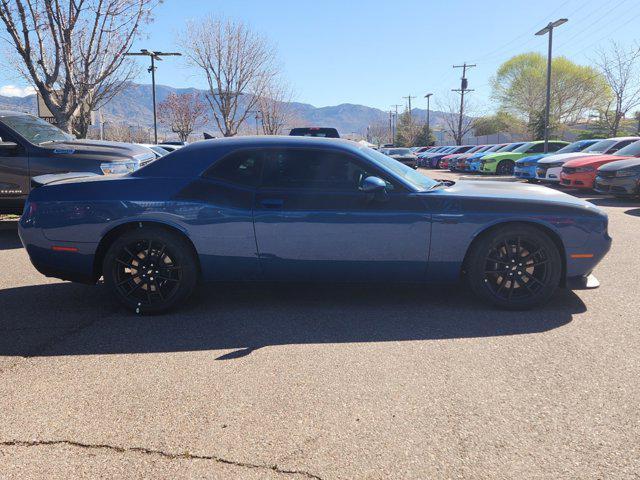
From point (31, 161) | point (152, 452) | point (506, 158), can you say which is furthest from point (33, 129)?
point (506, 158)

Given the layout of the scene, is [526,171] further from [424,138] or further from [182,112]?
[424,138]

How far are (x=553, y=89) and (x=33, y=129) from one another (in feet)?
209

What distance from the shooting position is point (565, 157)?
15906 mm

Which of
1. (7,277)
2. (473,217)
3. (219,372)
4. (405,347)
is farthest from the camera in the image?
(7,277)

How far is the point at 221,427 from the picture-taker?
2617mm

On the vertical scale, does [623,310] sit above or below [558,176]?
below

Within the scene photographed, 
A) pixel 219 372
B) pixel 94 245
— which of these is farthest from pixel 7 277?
pixel 219 372

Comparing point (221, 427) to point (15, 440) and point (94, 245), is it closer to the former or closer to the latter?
point (15, 440)

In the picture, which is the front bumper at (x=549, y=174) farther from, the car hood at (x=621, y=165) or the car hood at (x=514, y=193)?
the car hood at (x=514, y=193)

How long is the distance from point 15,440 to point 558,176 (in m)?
16.0

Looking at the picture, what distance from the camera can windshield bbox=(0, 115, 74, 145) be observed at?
327 inches

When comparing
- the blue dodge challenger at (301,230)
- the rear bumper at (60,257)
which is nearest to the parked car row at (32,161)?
the rear bumper at (60,257)

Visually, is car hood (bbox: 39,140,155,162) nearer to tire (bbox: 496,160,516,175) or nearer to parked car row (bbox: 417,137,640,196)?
parked car row (bbox: 417,137,640,196)

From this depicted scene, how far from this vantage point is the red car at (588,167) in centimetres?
1338
